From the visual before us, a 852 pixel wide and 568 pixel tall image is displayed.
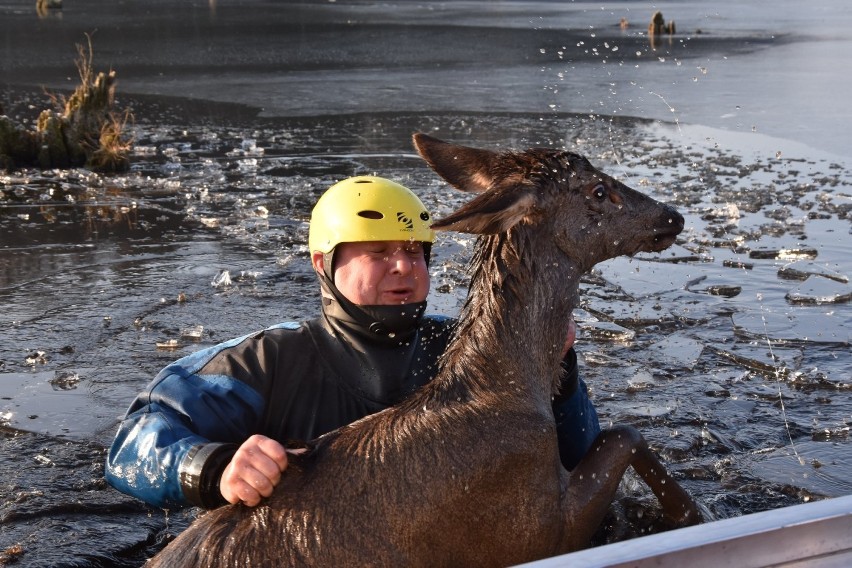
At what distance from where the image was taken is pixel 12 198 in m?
12.7

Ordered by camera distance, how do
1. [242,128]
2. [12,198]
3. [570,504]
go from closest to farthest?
1. [570,504]
2. [12,198]
3. [242,128]

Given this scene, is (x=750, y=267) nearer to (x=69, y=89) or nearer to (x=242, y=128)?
(x=242, y=128)

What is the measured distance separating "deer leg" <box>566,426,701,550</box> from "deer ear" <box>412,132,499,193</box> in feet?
3.77

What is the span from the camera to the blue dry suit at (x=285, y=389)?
4.52 m

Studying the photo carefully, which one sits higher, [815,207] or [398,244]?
[398,244]

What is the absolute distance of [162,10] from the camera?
4219 centimetres

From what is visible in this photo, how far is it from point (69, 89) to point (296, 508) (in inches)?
694

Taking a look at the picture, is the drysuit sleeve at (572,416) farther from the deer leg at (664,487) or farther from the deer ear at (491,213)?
the deer ear at (491,213)

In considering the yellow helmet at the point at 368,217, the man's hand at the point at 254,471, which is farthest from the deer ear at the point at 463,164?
the man's hand at the point at 254,471

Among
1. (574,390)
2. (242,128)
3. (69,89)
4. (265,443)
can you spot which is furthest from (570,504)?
(69,89)

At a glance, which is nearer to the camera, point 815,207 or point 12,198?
point 815,207

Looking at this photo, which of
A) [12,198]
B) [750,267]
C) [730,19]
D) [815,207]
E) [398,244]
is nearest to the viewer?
[398,244]

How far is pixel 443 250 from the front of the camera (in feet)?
34.2

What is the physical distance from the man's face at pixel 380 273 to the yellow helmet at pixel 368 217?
0.26 ft
